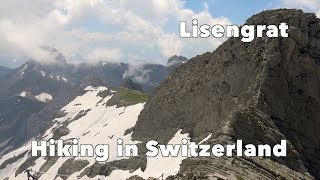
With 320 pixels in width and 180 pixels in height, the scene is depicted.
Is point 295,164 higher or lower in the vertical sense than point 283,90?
lower

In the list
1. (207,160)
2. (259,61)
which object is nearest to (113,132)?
(259,61)

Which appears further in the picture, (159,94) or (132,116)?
(132,116)

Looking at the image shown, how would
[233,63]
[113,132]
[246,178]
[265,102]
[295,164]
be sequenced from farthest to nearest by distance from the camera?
[113,132] < [233,63] < [265,102] < [295,164] < [246,178]

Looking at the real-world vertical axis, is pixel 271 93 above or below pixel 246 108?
above

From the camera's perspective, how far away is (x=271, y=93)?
7650 cm

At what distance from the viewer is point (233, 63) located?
3543 inches

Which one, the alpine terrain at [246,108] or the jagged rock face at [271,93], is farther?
the jagged rock face at [271,93]

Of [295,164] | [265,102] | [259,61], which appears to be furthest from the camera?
[259,61]

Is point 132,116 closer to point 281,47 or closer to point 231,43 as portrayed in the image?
point 231,43

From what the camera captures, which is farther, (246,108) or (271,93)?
(271,93)

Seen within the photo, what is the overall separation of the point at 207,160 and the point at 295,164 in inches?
752

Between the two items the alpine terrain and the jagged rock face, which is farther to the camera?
the jagged rock face

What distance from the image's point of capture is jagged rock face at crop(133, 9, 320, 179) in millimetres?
66500

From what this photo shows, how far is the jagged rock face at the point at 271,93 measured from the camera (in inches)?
2618
